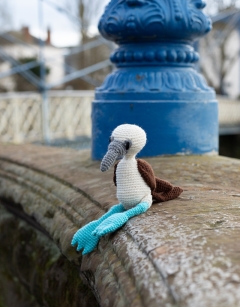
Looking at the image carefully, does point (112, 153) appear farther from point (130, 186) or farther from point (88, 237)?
point (88, 237)

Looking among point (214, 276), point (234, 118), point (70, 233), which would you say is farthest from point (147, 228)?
point (234, 118)

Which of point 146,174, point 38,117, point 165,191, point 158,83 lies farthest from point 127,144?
point 38,117

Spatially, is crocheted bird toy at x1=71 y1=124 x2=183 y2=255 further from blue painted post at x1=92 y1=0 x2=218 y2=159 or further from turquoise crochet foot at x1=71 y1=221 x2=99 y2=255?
blue painted post at x1=92 y1=0 x2=218 y2=159

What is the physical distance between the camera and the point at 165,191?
1.45 metres

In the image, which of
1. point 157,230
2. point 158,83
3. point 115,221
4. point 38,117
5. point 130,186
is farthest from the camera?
point 38,117

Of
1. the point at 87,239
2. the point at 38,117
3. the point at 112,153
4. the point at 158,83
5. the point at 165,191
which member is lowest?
the point at 38,117

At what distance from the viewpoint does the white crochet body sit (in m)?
1.36

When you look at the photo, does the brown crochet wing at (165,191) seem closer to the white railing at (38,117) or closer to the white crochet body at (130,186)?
the white crochet body at (130,186)

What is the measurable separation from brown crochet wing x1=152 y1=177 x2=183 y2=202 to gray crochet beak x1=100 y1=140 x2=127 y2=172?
181mm

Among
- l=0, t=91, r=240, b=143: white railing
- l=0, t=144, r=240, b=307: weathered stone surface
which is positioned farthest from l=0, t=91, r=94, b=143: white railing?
l=0, t=144, r=240, b=307: weathered stone surface

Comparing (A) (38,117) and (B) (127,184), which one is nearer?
(B) (127,184)

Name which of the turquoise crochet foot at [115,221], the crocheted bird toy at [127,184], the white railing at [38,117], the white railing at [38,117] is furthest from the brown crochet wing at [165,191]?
the white railing at [38,117]

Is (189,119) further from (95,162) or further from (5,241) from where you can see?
(5,241)

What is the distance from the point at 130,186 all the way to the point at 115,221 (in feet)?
0.50
